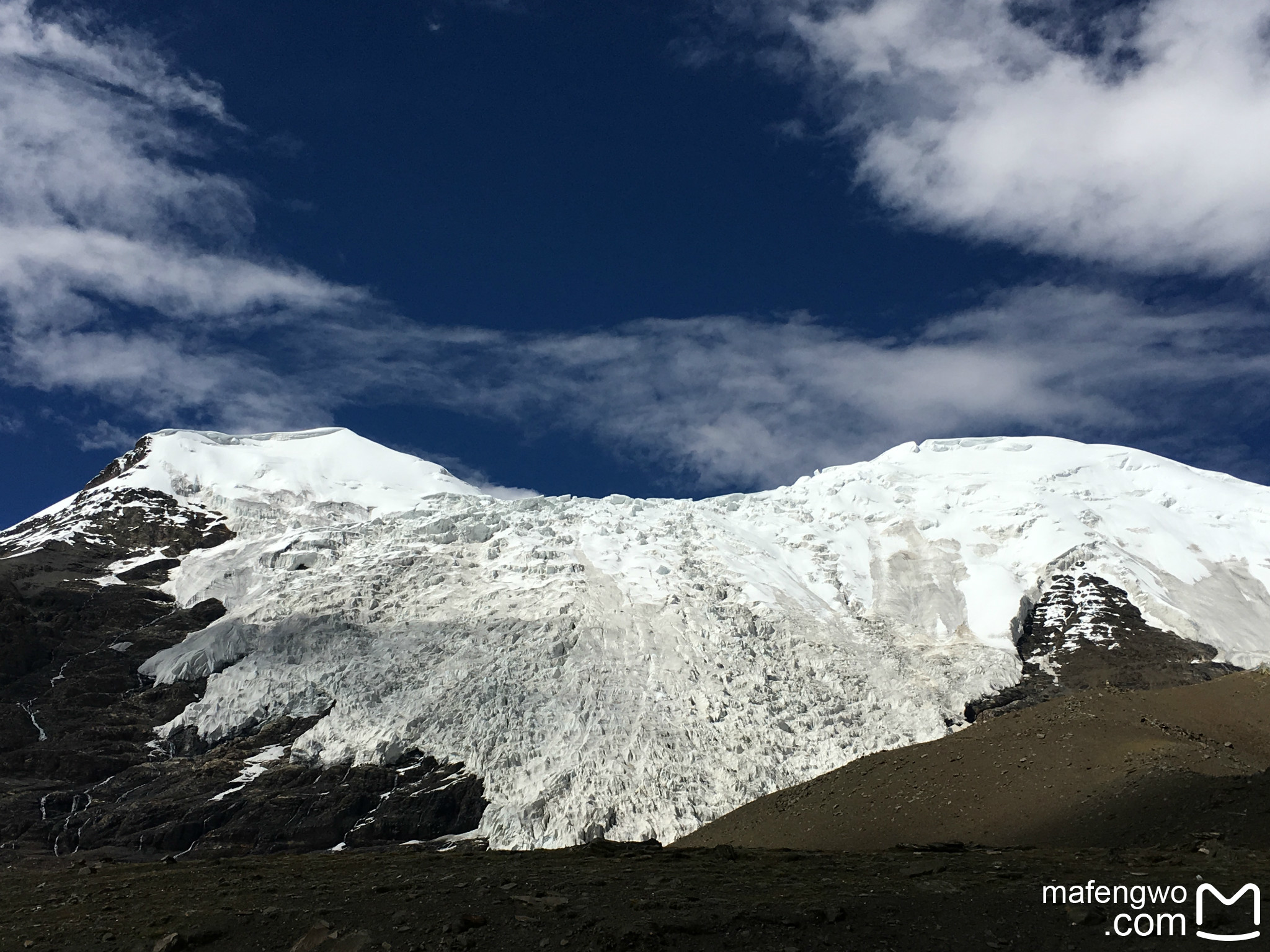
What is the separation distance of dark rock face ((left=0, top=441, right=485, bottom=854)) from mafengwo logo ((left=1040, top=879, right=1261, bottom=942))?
5283 centimetres

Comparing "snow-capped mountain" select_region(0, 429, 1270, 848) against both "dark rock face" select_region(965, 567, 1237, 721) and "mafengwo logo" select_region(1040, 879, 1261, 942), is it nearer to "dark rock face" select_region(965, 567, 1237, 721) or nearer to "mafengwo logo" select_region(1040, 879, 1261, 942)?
"dark rock face" select_region(965, 567, 1237, 721)

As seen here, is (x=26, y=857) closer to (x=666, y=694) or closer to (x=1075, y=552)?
(x=666, y=694)

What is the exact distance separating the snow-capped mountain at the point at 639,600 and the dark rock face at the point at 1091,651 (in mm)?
1320

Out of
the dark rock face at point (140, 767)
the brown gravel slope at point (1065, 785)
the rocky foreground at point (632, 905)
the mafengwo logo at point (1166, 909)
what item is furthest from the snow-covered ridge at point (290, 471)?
the mafengwo logo at point (1166, 909)

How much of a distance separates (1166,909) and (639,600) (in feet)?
232

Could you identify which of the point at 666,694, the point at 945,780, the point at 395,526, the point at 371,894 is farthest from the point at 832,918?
the point at 395,526

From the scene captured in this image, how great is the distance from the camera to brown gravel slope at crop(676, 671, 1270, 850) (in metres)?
25.9

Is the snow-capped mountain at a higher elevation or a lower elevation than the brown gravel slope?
higher

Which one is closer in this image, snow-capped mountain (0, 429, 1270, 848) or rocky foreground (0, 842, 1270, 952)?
rocky foreground (0, 842, 1270, 952)

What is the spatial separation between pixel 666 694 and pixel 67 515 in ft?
260

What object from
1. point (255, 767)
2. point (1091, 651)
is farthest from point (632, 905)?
A: point (1091, 651)

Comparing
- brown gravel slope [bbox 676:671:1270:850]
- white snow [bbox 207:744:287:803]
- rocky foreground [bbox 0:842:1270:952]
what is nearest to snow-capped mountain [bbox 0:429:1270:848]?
white snow [bbox 207:744:287:803]

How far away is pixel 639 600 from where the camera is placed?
286ft

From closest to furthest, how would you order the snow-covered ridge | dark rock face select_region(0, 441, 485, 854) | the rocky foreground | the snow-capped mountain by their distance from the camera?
the rocky foreground → dark rock face select_region(0, 441, 485, 854) → the snow-capped mountain → the snow-covered ridge
